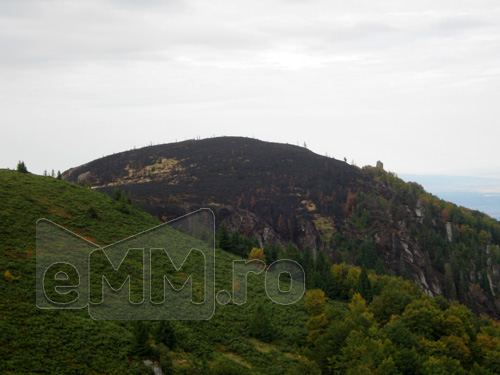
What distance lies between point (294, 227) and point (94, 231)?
78.2 m

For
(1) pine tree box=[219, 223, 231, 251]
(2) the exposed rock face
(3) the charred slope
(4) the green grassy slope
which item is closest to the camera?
(4) the green grassy slope

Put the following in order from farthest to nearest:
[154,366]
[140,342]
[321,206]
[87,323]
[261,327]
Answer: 1. [321,206]
2. [261,327]
3. [87,323]
4. [140,342]
5. [154,366]

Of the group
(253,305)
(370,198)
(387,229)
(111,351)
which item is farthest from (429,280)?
(111,351)

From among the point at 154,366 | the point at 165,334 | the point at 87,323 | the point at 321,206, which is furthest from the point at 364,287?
the point at 321,206

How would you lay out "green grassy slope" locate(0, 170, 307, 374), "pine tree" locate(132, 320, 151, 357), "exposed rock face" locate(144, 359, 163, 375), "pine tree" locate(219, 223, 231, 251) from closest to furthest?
1. "green grassy slope" locate(0, 170, 307, 374)
2. "exposed rock face" locate(144, 359, 163, 375)
3. "pine tree" locate(132, 320, 151, 357)
4. "pine tree" locate(219, 223, 231, 251)

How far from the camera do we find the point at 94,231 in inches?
1987

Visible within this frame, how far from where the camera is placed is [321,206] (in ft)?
441

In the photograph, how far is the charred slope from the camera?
119 metres

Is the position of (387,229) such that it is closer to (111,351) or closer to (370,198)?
(370,198)

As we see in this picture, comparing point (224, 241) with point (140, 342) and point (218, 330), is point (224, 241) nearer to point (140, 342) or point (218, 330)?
point (218, 330)

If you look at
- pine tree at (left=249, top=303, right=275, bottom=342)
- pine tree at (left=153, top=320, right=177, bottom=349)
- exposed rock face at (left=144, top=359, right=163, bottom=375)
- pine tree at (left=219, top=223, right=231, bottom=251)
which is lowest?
pine tree at (left=249, top=303, right=275, bottom=342)

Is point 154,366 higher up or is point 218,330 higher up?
point 154,366

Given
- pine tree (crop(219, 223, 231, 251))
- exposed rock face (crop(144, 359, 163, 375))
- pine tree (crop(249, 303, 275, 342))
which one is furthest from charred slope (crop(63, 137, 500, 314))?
exposed rock face (crop(144, 359, 163, 375))

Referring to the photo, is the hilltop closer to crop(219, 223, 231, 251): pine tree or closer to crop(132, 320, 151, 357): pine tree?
crop(132, 320, 151, 357): pine tree
